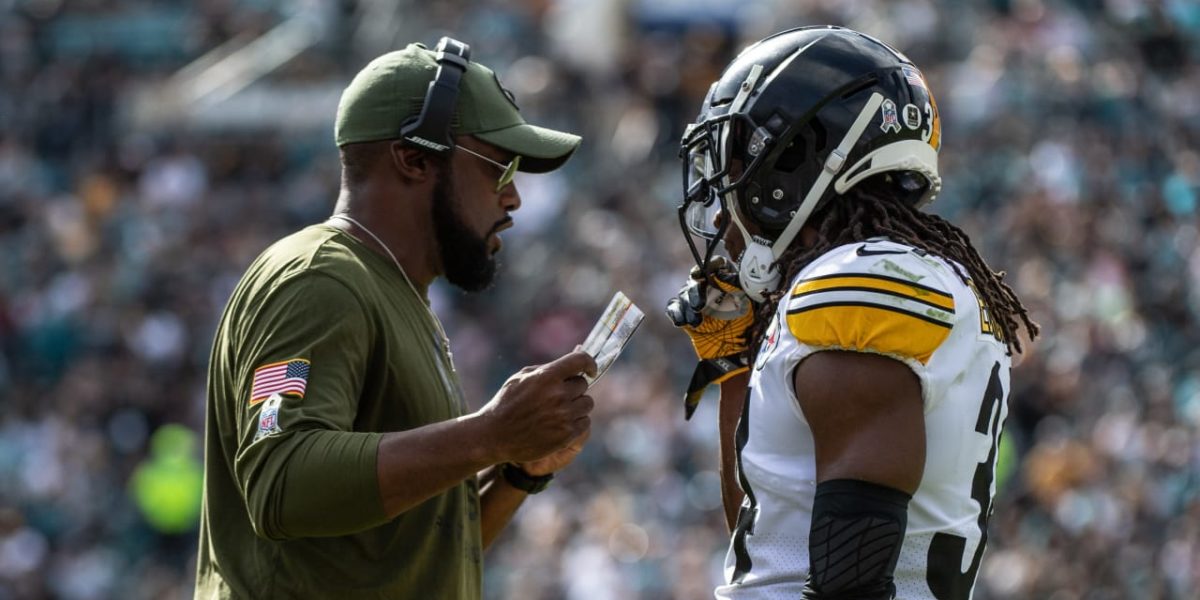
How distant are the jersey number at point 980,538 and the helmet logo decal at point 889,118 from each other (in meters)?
0.52

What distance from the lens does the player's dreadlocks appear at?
11.1ft

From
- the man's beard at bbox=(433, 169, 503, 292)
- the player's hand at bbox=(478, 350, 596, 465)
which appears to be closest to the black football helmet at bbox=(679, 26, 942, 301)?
the player's hand at bbox=(478, 350, 596, 465)

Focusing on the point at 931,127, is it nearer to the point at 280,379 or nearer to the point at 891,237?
the point at 891,237

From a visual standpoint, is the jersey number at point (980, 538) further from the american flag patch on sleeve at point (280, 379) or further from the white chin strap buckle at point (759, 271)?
the american flag patch on sleeve at point (280, 379)

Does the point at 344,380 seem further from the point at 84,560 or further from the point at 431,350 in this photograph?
the point at 84,560

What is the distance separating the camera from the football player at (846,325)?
308 centimetres

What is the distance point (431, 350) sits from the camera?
13.1 ft

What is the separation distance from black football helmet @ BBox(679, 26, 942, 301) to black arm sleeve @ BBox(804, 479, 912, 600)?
59cm

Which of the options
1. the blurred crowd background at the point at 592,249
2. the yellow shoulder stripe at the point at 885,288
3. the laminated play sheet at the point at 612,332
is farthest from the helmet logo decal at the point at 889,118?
the blurred crowd background at the point at 592,249

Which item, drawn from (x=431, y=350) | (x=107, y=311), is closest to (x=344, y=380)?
(x=431, y=350)

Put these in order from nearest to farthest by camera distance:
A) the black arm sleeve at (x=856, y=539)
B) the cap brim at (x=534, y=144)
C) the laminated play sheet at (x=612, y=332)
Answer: the black arm sleeve at (x=856, y=539), the laminated play sheet at (x=612, y=332), the cap brim at (x=534, y=144)

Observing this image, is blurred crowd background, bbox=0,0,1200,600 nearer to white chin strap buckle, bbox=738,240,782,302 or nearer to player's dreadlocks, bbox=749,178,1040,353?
player's dreadlocks, bbox=749,178,1040,353

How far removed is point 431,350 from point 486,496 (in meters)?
0.54

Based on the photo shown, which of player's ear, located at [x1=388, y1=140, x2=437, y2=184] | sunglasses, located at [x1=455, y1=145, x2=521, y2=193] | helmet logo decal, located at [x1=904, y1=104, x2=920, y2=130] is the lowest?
sunglasses, located at [x1=455, y1=145, x2=521, y2=193]
